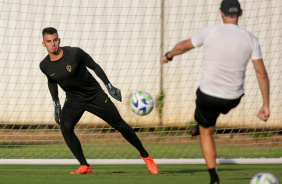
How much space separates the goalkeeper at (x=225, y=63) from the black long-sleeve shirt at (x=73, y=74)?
191cm

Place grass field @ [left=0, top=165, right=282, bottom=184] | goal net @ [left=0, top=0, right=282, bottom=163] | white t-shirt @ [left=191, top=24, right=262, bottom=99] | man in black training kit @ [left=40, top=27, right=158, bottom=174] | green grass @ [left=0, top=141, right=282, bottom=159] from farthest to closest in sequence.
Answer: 1. goal net @ [left=0, top=0, right=282, bottom=163]
2. green grass @ [left=0, top=141, right=282, bottom=159]
3. man in black training kit @ [left=40, top=27, right=158, bottom=174]
4. grass field @ [left=0, top=165, right=282, bottom=184]
5. white t-shirt @ [left=191, top=24, right=262, bottom=99]

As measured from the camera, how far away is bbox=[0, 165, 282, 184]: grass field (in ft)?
20.6

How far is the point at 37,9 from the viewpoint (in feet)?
37.6

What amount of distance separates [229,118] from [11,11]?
194 inches

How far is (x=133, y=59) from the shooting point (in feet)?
38.3

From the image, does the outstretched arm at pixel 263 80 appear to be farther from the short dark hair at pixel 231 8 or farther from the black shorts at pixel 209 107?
the short dark hair at pixel 231 8

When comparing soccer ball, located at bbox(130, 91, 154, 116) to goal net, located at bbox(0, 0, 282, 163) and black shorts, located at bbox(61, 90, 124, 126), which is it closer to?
black shorts, located at bbox(61, 90, 124, 126)

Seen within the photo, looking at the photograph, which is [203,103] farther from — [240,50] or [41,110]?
[41,110]

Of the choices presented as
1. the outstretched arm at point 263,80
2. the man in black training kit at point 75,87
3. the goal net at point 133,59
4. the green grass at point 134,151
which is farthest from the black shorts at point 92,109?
the goal net at point 133,59

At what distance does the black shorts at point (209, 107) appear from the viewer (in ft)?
16.8

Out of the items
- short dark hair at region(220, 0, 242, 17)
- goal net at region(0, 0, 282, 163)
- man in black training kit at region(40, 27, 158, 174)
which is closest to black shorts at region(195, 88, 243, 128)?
short dark hair at region(220, 0, 242, 17)

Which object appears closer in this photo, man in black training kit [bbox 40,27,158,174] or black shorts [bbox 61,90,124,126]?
man in black training kit [bbox 40,27,158,174]

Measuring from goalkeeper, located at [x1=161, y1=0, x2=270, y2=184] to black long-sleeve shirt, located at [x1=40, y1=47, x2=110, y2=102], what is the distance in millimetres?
1907

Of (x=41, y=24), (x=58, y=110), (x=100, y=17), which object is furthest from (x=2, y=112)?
(x=58, y=110)
